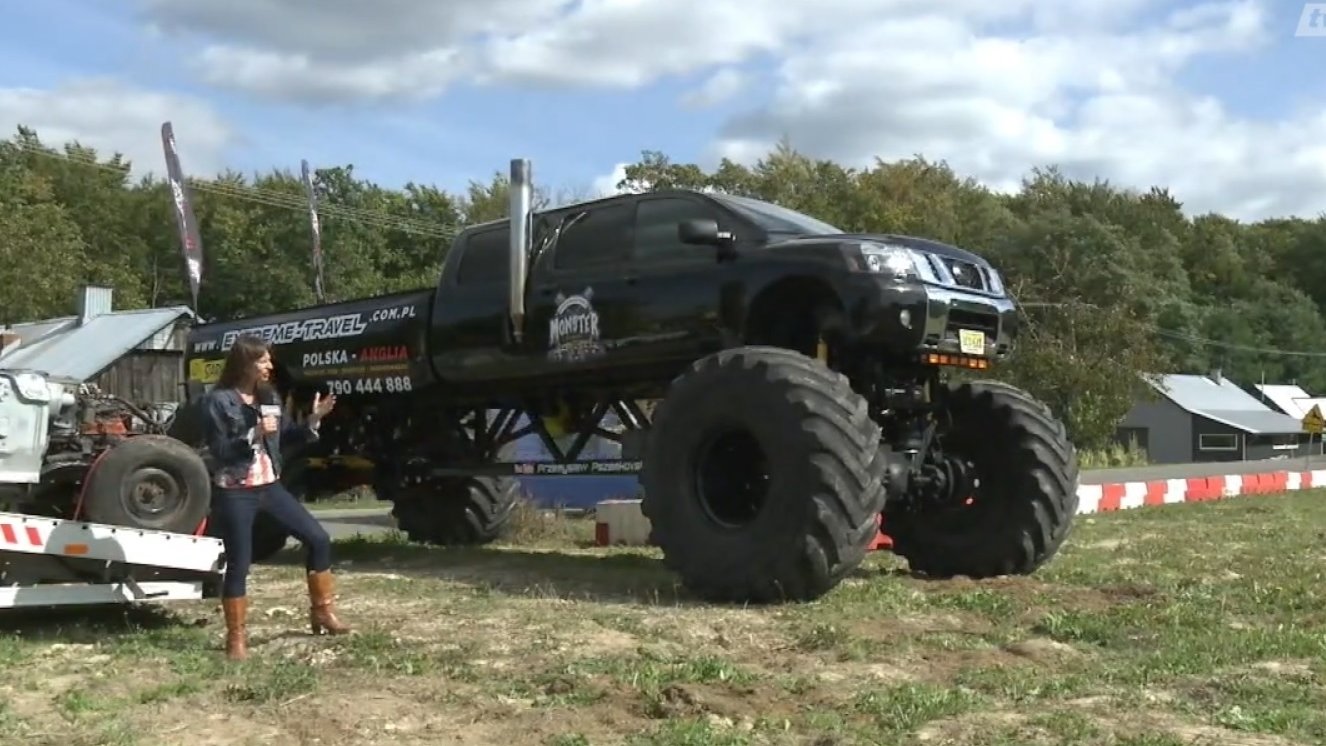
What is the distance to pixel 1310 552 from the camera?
10641 millimetres

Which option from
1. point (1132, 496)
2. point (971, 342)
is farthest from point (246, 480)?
point (1132, 496)

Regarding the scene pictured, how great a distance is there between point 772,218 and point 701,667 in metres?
3.86

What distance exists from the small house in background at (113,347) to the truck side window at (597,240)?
55.7ft

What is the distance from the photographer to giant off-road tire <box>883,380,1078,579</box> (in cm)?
904

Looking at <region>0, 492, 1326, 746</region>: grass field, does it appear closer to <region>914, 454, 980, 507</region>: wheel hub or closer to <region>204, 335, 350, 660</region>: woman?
<region>204, 335, 350, 660</region>: woman

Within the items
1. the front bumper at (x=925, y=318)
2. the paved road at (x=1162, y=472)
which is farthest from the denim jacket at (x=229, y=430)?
the paved road at (x=1162, y=472)

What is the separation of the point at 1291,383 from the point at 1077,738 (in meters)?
77.6

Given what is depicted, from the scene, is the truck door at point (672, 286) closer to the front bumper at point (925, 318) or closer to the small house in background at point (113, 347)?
the front bumper at point (925, 318)

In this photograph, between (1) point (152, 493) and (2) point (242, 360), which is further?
(1) point (152, 493)

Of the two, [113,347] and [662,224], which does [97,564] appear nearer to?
[662,224]

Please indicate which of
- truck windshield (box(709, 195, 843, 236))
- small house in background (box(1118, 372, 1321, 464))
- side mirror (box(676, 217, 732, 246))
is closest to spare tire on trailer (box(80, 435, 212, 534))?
side mirror (box(676, 217, 732, 246))

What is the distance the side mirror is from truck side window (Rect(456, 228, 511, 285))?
2065 millimetres

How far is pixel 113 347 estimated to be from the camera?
28531 mm

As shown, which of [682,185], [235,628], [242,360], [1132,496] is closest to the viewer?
[235,628]
